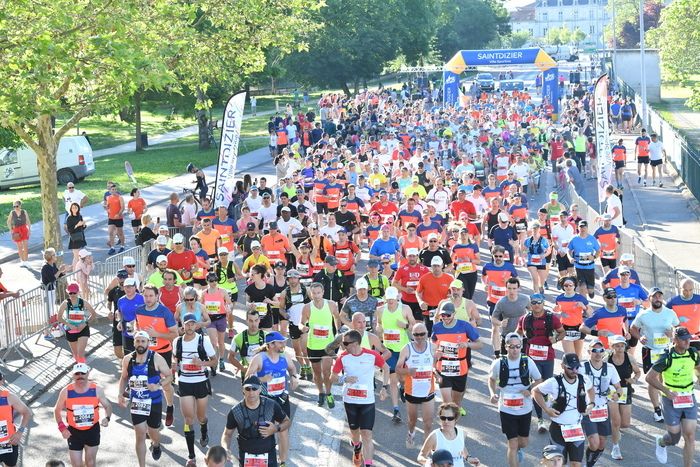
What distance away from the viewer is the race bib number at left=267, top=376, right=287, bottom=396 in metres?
11.6

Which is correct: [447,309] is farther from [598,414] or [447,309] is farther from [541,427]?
[598,414]

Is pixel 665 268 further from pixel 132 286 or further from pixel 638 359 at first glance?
pixel 132 286

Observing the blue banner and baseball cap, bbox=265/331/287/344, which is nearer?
baseball cap, bbox=265/331/287/344

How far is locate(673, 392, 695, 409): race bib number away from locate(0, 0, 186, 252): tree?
352 inches

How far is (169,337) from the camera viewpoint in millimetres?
13570

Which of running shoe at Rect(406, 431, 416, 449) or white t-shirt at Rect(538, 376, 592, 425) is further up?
white t-shirt at Rect(538, 376, 592, 425)

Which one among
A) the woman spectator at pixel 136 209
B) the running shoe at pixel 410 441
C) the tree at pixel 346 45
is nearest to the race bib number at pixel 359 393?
the running shoe at pixel 410 441

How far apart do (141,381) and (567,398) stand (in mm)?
4164

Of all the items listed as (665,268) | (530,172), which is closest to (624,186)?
(530,172)

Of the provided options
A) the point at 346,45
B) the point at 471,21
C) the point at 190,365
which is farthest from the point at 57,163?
the point at 471,21

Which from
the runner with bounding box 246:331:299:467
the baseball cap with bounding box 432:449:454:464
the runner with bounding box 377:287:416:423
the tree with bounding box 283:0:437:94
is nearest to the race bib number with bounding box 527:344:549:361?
the runner with bounding box 377:287:416:423

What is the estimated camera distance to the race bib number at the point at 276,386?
1157 cm

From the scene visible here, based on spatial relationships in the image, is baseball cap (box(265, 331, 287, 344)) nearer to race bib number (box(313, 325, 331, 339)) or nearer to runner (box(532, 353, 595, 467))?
race bib number (box(313, 325, 331, 339))

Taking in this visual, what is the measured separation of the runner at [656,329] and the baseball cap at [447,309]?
7.50 feet
